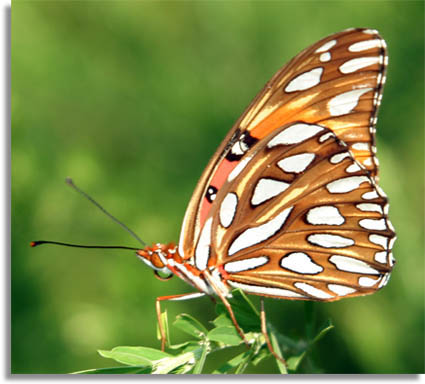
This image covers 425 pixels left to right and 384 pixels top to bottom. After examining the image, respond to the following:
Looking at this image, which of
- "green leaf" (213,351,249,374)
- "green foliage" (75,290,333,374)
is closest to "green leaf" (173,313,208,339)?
"green foliage" (75,290,333,374)

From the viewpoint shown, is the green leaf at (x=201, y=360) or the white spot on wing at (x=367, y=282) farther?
the white spot on wing at (x=367, y=282)

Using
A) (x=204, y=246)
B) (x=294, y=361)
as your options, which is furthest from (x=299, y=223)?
(x=294, y=361)

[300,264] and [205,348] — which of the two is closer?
[205,348]

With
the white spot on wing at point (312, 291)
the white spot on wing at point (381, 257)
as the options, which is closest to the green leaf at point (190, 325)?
the white spot on wing at point (312, 291)

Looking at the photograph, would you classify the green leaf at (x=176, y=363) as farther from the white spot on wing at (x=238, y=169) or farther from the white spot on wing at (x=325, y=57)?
the white spot on wing at (x=325, y=57)

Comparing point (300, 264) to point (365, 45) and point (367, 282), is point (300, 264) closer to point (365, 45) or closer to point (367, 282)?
point (367, 282)

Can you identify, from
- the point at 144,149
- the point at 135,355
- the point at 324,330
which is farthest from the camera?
the point at 144,149
